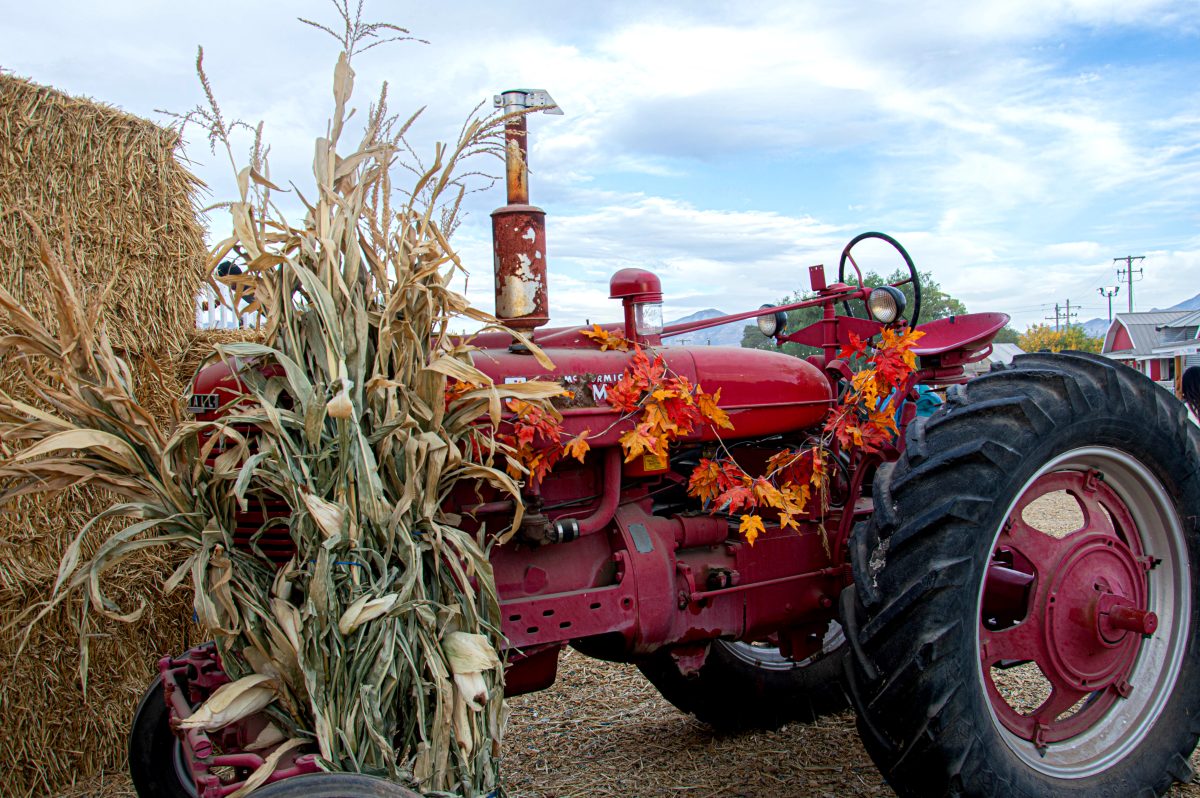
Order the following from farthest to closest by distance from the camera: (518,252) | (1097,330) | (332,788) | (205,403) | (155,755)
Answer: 1. (1097,330)
2. (518,252)
3. (155,755)
4. (205,403)
5. (332,788)

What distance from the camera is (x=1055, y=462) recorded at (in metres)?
2.76

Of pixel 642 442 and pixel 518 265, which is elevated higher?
pixel 518 265

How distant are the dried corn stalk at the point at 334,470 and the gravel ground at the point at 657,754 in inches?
52.5

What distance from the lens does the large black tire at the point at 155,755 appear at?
2633 mm

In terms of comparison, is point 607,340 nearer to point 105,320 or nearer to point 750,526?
point 750,526

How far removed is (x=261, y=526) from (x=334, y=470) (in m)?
0.26

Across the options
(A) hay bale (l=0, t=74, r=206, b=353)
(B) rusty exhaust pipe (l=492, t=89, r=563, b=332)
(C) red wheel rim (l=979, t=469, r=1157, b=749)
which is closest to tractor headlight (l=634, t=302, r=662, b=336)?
(B) rusty exhaust pipe (l=492, t=89, r=563, b=332)

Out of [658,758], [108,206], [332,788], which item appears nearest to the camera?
[332,788]

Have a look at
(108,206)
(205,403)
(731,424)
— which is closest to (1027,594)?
(731,424)

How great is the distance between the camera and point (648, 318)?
119 inches

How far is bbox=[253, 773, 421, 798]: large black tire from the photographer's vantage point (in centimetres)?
179

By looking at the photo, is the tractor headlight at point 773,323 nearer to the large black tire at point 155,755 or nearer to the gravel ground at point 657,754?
the gravel ground at point 657,754

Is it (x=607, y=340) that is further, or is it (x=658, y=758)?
(x=658, y=758)

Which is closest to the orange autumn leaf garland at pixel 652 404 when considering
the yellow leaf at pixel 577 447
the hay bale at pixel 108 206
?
the yellow leaf at pixel 577 447
